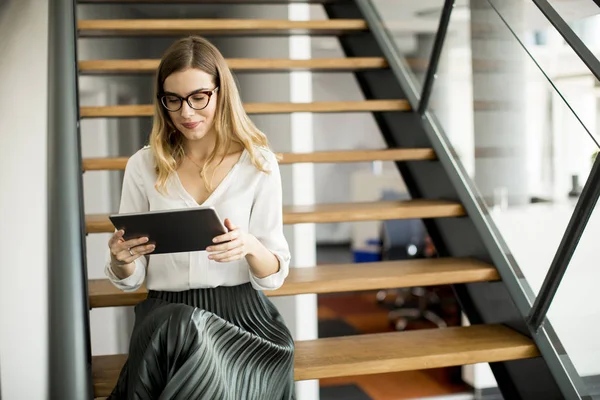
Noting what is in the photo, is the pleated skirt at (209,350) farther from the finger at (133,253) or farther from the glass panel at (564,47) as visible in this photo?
the glass panel at (564,47)

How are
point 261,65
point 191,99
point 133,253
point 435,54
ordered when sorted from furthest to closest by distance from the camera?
1. point 261,65
2. point 435,54
3. point 191,99
4. point 133,253

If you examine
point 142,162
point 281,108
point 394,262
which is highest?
point 281,108

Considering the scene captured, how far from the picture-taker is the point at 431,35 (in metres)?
3.35

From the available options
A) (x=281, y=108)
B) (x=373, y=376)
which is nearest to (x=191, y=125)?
(x=281, y=108)

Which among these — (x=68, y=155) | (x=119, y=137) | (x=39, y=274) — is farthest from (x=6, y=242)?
(x=119, y=137)

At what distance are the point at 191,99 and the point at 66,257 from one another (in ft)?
1.89

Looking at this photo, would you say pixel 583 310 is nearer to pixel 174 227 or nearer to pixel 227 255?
pixel 227 255

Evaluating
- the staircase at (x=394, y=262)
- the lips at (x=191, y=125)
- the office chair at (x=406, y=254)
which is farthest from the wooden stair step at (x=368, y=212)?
the office chair at (x=406, y=254)

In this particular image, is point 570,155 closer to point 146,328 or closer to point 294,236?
point 146,328

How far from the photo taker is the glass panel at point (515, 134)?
244 centimetres

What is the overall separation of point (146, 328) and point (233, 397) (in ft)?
0.91

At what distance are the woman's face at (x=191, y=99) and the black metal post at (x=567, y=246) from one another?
1135 mm

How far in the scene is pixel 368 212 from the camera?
9.56ft

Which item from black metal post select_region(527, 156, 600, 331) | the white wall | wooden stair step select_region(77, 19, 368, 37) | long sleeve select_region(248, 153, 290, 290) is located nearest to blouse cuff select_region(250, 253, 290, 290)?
long sleeve select_region(248, 153, 290, 290)
